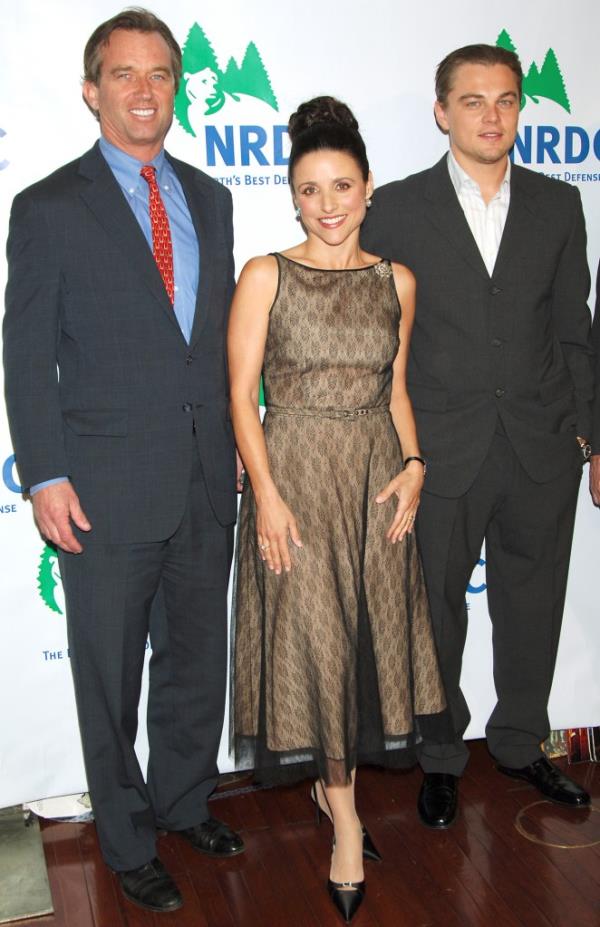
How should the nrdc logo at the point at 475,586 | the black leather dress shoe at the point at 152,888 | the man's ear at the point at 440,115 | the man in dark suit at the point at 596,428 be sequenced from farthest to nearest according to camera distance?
1. the nrdc logo at the point at 475,586
2. the man in dark suit at the point at 596,428
3. the man's ear at the point at 440,115
4. the black leather dress shoe at the point at 152,888

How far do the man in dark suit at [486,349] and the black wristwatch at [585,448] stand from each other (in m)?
0.02

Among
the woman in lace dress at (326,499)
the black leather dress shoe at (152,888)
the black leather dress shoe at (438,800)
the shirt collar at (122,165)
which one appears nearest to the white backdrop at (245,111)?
the shirt collar at (122,165)

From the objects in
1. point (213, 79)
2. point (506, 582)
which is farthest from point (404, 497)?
point (213, 79)

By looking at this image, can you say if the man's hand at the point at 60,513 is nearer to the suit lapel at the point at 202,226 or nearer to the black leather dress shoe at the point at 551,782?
the suit lapel at the point at 202,226

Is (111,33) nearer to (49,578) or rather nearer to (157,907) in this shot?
(49,578)

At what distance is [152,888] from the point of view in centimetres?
258

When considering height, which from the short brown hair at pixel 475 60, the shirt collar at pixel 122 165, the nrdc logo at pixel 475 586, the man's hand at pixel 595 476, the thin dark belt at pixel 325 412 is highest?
the short brown hair at pixel 475 60

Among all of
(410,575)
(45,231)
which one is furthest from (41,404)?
(410,575)

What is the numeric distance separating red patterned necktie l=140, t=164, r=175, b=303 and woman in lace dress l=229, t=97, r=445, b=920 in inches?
7.0

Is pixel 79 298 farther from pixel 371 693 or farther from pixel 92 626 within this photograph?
pixel 371 693

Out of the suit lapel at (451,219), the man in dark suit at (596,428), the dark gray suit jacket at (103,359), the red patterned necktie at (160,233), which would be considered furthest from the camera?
the man in dark suit at (596,428)

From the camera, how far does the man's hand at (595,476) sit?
298 cm

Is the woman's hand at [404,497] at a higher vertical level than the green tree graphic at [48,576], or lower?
higher

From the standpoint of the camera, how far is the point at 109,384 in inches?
94.4
